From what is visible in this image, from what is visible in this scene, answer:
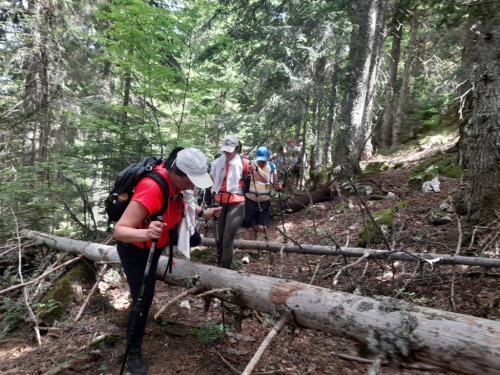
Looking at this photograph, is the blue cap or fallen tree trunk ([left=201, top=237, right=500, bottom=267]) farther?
the blue cap

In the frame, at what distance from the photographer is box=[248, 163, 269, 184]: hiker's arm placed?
18.3 ft

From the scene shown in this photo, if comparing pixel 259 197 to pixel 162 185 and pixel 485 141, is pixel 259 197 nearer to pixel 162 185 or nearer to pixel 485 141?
pixel 162 185

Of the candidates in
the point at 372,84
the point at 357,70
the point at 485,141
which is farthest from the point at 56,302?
the point at 372,84

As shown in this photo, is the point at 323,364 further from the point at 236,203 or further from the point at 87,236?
the point at 87,236

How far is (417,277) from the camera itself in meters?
4.35

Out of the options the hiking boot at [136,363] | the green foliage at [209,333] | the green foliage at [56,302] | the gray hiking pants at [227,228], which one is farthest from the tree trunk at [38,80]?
the hiking boot at [136,363]

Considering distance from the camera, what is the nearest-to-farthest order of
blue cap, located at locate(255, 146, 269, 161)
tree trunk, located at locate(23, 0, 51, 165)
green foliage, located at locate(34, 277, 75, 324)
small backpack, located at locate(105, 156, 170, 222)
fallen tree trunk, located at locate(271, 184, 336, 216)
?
1. small backpack, located at locate(105, 156, 170, 222)
2. green foliage, located at locate(34, 277, 75, 324)
3. blue cap, located at locate(255, 146, 269, 161)
4. tree trunk, located at locate(23, 0, 51, 165)
5. fallen tree trunk, located at locate(271, 184, 336, 216)

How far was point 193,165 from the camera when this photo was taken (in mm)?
2791

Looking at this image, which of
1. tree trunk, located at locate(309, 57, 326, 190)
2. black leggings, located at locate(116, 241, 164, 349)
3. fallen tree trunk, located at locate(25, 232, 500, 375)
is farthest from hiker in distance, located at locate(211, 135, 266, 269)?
tree trunk, located at locate(309, 57, 326, 190)

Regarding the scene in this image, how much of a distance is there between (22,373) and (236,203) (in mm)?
3351

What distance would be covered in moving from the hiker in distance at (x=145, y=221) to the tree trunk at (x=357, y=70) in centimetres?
790

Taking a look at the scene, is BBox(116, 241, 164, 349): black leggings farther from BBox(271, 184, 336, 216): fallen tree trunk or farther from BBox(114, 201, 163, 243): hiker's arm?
BBox(271, 184, 336, 216): fallen tree trunk

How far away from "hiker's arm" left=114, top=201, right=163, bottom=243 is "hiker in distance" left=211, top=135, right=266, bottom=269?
2386mm

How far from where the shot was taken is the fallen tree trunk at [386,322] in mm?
2033
